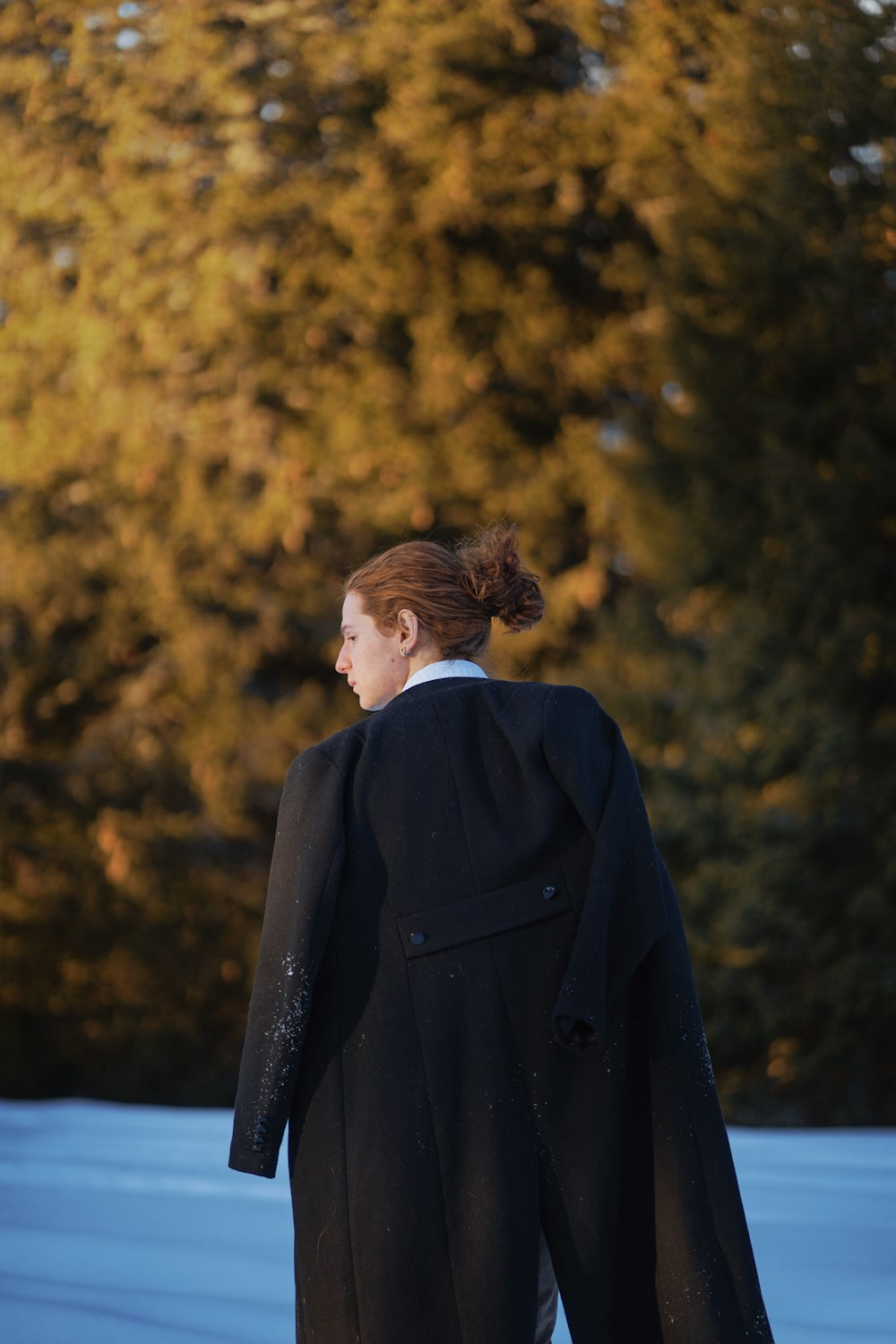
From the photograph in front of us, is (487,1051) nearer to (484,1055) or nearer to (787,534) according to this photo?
(484,1055)

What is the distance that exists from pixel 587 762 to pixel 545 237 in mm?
5488

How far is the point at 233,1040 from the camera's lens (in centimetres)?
736

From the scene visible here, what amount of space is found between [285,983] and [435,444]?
5.40 metres

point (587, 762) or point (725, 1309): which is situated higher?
point (587, 762)

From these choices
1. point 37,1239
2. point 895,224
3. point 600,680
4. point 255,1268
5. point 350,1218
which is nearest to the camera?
point 350,1218

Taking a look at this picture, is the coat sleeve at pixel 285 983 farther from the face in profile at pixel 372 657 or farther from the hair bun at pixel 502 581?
the hair bun at pixel 502 581

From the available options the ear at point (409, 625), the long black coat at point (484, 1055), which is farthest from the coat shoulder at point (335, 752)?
the ear at point (409, 625)

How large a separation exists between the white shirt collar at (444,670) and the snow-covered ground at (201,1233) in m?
1.00

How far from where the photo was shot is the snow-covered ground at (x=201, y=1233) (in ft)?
6.70

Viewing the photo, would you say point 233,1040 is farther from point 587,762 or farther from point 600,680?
point 587,762

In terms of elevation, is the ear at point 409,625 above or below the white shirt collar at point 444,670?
above

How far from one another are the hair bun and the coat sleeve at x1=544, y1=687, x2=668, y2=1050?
0.50 feet

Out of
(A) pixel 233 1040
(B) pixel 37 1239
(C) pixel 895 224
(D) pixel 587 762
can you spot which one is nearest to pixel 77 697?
(A) pixel 233 1040

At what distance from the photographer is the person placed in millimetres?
1445
